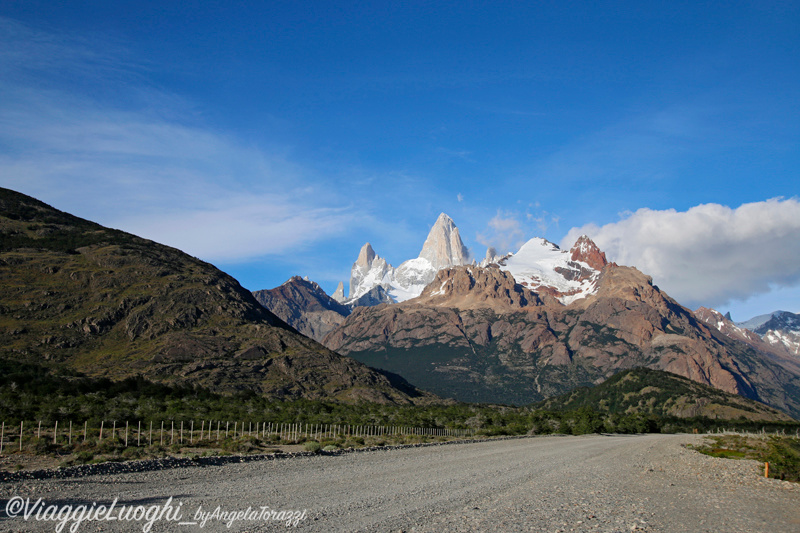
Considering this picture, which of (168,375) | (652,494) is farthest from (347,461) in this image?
(168,375)

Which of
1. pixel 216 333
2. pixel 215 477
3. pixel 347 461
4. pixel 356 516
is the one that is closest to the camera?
pixel 356 516

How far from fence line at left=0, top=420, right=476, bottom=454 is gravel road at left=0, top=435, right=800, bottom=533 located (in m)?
17.0

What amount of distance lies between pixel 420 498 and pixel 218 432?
38.1m

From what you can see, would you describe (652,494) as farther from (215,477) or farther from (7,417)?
(7,417)

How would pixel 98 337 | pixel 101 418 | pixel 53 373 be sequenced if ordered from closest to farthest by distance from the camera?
pixel 101 418 < pixel 53 373 < pixel 98 337

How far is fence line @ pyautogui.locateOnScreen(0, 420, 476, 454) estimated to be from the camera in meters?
38.1

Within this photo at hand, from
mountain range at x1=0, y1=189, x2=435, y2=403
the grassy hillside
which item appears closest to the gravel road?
mountain range at x1=0, y1=189, x2=435, y2=403

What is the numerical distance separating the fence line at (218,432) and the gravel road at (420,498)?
1696 cm

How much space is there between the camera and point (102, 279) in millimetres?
161250

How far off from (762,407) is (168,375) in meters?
194

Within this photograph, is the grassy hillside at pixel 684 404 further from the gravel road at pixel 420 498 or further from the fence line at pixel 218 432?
the gravel road at pixel 420 498

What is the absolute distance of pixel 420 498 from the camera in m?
19.5

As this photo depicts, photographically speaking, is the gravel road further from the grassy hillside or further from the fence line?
the grassy hillside

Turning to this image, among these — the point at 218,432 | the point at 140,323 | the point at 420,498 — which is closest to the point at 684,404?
the point at 218,432
